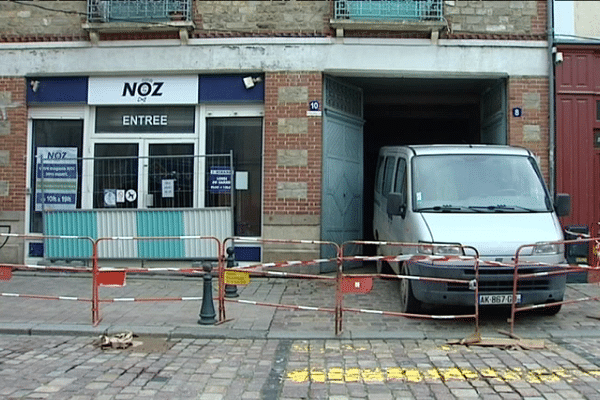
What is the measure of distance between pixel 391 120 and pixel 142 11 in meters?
7.56

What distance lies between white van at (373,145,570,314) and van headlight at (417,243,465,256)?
0.01 metres

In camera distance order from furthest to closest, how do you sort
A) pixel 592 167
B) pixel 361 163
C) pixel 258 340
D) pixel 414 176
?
1. pixel 361 163
2. pixel 592 167
3. pixel 414 176
4. pixel 258 340

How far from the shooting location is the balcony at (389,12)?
10.8 m

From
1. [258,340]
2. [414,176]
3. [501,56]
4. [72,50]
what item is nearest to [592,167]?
[501,56]

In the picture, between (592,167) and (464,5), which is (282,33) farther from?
(592,167)

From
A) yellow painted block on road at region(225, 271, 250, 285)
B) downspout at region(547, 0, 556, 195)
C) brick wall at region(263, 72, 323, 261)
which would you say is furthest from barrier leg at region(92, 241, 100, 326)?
downspout at region(547, 0, 556, 195)

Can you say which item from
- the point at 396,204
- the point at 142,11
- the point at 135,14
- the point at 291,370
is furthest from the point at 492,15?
the point at 291,370

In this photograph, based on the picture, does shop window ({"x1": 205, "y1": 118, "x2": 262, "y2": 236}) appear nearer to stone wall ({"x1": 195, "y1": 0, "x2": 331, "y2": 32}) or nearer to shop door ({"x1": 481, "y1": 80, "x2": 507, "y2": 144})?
stone wall ({"x1": 195, "y1": 0, "x2": 331, "y2": 32})

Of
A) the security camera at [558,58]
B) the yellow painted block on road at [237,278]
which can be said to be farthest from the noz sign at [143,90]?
the security camera at [558,58]

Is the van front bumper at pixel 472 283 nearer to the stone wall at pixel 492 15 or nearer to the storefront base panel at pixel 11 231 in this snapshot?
the stone wall at pixel 492 15

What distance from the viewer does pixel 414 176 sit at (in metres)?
8.16

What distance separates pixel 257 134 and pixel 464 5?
15.5 ft

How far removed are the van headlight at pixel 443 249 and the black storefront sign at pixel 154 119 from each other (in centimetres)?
607

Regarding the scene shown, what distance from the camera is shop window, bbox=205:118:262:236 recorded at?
11281 millimetres
